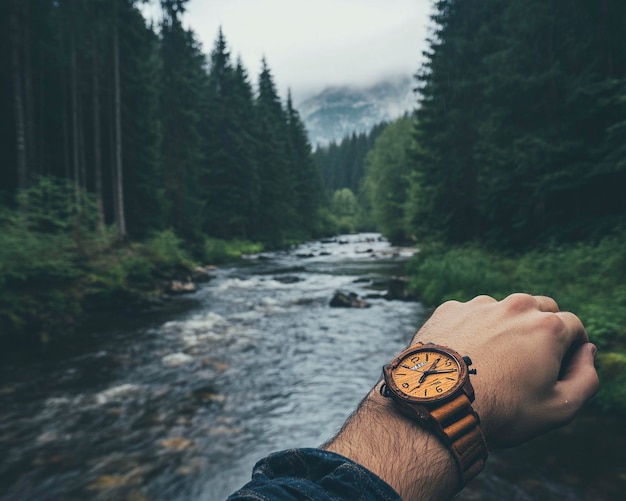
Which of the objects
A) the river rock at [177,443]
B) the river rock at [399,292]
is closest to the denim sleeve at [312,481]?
the river rock at [177,443]

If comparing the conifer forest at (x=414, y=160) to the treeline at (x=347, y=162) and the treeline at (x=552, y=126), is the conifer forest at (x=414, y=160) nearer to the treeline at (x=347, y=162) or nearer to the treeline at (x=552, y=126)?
the treeline at (x=552, y=126)

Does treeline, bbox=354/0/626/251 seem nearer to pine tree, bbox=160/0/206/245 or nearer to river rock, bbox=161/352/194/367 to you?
river rock, bbox=161/352/194/367

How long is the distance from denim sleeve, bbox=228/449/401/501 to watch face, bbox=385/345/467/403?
326 mm

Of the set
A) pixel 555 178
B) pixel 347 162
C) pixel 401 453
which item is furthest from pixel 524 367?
pixel 347 162

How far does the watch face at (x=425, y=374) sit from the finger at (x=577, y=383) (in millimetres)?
355

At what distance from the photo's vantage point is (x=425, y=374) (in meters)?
1.35

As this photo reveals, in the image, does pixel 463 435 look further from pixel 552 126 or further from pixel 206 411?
pixel 552 126

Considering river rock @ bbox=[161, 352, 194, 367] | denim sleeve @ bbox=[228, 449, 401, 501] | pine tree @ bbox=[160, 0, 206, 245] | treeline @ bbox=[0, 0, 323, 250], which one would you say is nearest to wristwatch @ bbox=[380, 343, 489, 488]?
denim sleeve @ bbox=[228, 449, 401, 501]

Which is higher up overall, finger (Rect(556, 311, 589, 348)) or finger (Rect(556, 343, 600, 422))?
Result: finger (Rect(556, 311, 589, 348))

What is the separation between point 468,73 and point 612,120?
29.0ft

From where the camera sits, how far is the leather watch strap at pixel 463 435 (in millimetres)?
1114

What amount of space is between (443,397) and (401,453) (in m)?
0.21

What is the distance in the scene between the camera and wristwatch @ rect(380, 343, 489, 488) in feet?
3.69

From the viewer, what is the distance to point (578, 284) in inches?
301
